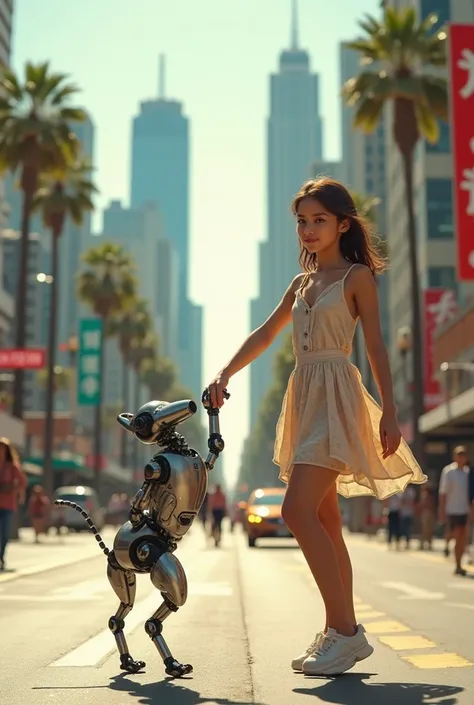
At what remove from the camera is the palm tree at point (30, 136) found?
120 ft

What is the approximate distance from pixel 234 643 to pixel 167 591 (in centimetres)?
206

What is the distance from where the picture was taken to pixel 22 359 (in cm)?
3516

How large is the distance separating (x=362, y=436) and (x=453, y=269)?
2522 inches

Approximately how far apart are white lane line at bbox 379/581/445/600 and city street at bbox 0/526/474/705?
0.02 meters

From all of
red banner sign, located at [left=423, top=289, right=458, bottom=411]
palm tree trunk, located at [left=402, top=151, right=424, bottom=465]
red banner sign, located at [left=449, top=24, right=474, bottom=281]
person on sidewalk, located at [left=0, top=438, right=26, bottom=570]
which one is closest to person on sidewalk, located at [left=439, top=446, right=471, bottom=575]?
person on sidewalk, located at [left=0, top=438, right=26, bottom=570]

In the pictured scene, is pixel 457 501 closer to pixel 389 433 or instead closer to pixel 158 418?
pixel 389 433

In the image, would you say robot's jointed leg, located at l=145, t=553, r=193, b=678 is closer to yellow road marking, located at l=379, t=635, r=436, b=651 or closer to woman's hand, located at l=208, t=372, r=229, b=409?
woman's hand, located at l=208, t=372, r=229, b=409

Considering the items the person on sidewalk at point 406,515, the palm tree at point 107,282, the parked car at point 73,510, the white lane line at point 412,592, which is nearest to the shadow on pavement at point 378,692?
the white lane line at point 412,592

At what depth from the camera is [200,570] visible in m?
17.9

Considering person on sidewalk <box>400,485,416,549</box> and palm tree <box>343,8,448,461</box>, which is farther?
palm tree <box>343,8,448,461</box>

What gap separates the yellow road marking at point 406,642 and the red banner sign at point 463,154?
19347mm

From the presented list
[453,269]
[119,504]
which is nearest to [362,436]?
[119,504]

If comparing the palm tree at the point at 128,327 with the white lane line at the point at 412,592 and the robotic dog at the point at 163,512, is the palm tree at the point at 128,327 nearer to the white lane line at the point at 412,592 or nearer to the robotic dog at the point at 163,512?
the white lane line at the point at 412,592

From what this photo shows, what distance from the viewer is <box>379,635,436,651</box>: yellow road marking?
6988mm
